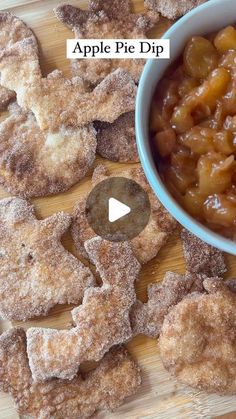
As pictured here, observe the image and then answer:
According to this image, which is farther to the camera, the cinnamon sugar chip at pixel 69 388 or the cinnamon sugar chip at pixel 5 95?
the cinnamon sugar chip at pixel 5 95

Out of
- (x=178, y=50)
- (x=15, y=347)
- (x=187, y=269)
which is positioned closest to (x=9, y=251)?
(x=15, y=347)

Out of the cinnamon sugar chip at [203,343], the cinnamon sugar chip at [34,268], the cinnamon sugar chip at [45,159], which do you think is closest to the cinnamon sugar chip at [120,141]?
the cinnamon sugar chip at [45,159]

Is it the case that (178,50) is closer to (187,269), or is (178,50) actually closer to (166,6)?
(166,6)

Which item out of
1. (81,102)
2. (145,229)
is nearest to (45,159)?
(81,102)
